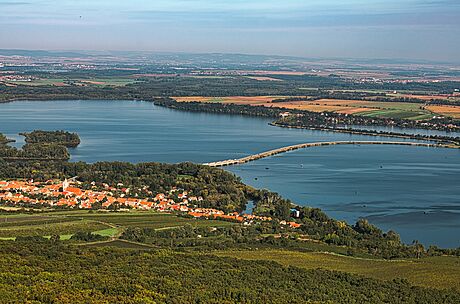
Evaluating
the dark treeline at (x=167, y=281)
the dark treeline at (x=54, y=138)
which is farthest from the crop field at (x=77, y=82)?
the dark treeline at (x=167, y=281)

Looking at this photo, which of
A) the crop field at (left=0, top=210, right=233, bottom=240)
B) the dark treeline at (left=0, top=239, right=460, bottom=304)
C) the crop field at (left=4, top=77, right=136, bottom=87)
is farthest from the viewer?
the crop field at (left=4, top=77, right=136, bottom=87)

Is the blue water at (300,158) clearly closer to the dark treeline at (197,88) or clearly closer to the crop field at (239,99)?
the crop field at (239,99)

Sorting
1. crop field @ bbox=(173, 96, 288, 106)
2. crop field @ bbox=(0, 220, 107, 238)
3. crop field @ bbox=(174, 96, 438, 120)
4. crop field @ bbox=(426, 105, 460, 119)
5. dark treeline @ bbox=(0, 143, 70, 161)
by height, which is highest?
crop field @ bbox=(426, 105, 460, 119)

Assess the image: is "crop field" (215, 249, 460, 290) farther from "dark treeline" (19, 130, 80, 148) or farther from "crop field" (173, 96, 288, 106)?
"crop field" (173, 96, 288, 106)

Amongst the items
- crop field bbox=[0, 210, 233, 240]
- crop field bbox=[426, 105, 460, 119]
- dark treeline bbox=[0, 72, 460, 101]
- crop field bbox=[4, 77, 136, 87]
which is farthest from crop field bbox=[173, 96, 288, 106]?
crop field bbox=[0, 210, 233, 240]

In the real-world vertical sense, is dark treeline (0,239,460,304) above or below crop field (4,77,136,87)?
above

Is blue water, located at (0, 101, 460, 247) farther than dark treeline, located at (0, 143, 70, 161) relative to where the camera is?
No

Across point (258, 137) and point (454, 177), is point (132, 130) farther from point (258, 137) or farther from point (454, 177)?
point (454, 177)
